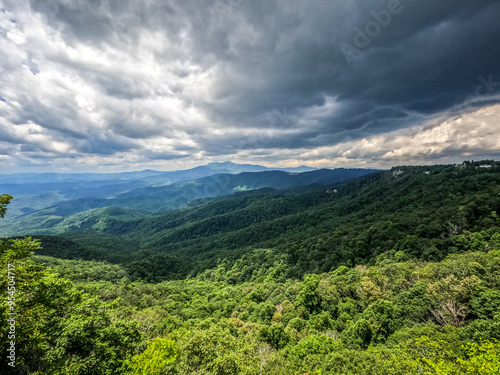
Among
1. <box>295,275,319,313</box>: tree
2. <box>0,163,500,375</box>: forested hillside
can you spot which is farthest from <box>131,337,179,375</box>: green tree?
<box>295,275,319,313</box>: tree

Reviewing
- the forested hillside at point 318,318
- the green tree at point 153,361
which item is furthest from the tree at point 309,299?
the green tree at point 153,361

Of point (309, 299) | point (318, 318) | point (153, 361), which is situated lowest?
point (309, 299)

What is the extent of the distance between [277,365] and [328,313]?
28.0 metres

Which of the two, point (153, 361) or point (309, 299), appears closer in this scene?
point (153, 361)

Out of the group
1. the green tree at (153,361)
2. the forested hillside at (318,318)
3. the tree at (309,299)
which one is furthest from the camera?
the tree at (309,299)

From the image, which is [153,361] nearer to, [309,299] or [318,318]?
[318,318]

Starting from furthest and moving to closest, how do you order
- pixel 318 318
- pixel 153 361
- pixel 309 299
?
pixel 309 299 → pixel 318 318 → pixel 153 361

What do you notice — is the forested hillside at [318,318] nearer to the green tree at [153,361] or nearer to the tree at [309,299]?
the green tree at [153,361]

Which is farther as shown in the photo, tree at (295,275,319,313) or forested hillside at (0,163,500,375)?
tree at (295,275,319,313)

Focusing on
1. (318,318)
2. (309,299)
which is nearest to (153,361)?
(318,318)

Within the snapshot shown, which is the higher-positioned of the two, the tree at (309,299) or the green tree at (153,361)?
the green tree at (153,361)

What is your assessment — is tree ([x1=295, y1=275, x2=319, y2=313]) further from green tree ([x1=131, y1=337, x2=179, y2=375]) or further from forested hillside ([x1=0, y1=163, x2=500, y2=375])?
green tree ([x1=131, y1=337, x2=179, y2=375])

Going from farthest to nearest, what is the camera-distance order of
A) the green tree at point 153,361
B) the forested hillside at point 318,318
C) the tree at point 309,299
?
the tree at point 309,299 → the forested hillside at point 318,318 → the green tree at point 153,361

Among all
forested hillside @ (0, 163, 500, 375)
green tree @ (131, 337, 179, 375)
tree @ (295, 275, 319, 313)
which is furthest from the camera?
tree @ (295, 275, 319, 313)
